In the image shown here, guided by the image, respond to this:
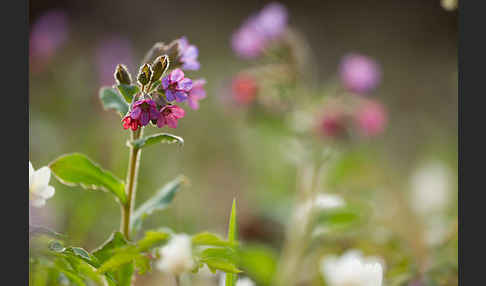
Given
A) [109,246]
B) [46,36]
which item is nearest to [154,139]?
[109,246]

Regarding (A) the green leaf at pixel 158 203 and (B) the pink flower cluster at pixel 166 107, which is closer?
(B) the pink flower cluster at pixel 166 107

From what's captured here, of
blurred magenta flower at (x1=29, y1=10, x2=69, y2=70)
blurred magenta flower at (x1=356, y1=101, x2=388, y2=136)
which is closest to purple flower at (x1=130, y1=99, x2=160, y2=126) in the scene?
blurred magenta flower at (x1=356, y1=101, x2=388, y2=136)

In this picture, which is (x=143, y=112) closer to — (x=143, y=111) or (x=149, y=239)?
(x=143, y=111)

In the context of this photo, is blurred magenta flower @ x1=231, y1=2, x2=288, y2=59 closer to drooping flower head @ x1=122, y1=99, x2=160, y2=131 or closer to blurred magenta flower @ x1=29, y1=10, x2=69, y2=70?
drooping flower head @ x1=122, y1=99, x2=160, y2=131

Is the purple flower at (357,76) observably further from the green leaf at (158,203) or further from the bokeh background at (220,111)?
the green leaf at (158,203)

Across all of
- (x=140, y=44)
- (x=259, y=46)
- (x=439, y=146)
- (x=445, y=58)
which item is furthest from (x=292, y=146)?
(x=445, y=58)

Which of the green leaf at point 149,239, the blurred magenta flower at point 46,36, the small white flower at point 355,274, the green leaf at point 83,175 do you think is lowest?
the green leaf at point 149,239

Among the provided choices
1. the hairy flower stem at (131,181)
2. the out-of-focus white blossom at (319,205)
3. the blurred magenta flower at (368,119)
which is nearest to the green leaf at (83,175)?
the hairy flower stem at (131,181)
